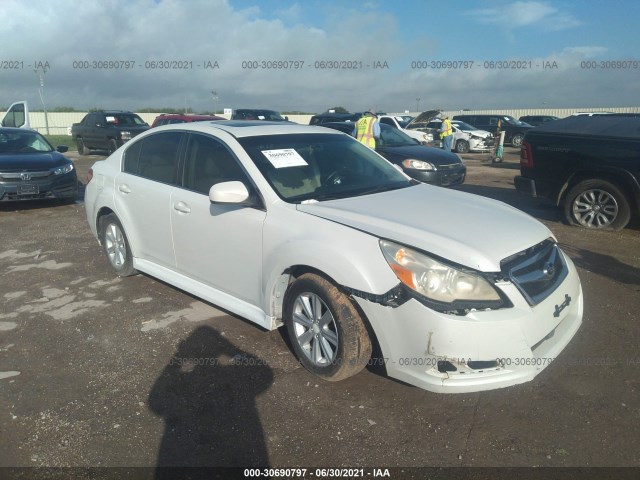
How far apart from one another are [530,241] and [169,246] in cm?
294

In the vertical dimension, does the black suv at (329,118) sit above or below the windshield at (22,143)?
above

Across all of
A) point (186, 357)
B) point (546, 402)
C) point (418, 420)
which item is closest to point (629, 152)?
point (546, 402)

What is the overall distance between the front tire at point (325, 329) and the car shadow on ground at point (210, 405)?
0.36 m

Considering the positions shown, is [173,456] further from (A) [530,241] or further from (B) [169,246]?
(A) [530,241]

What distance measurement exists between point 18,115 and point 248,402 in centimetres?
1883

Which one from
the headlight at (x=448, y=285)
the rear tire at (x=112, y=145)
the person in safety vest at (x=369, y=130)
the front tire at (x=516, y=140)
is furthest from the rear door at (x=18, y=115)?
the front tire at (x=516, y=140)

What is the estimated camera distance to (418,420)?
10.1ft

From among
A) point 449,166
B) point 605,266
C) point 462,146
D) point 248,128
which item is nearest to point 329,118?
point 462,146

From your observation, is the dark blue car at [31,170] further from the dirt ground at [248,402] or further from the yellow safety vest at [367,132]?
the yellow safety vest at [367,132]

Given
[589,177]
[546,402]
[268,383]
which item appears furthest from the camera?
[589,177]

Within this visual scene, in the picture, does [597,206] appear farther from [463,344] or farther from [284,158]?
[463,344]

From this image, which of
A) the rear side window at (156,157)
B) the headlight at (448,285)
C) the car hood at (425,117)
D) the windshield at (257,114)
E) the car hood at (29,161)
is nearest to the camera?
the headlight at (448,285)

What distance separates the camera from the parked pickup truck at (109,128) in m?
18.3

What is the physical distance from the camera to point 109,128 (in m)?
18.6
